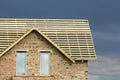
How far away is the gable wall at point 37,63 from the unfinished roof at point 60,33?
26.7 inches

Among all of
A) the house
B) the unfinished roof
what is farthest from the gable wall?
the unfinished roof

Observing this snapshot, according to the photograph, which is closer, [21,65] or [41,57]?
[21,65]

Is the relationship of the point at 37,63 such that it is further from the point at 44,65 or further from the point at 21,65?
the point at 21,65

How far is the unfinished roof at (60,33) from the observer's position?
48.2 metres

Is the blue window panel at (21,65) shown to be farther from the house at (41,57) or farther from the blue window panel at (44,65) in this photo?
the blue window panel at (44,65)

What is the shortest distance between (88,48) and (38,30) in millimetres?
6023

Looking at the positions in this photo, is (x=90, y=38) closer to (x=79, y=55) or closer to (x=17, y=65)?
(x=79, y=55)

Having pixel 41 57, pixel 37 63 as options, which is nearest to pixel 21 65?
pixel 37 63

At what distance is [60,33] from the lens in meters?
50.7

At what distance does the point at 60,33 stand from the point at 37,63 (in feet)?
17.4

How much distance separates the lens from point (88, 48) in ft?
162

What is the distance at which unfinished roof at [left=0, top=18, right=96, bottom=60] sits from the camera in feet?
158

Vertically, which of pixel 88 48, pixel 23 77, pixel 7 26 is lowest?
pixel 23 77

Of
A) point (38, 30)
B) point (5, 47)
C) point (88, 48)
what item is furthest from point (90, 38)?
point (5, 47)
